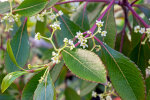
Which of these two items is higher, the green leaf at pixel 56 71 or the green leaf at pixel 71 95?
the green leaf at pixel 56 71

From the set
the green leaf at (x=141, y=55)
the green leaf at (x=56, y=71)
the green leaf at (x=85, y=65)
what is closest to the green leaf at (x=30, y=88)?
the green leaf at (x=56, y=71)

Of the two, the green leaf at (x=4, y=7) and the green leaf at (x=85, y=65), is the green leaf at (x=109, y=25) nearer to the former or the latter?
the green leaf at (x=85, y=65)

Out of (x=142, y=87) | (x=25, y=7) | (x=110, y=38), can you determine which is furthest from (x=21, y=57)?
(x=142, y=87)

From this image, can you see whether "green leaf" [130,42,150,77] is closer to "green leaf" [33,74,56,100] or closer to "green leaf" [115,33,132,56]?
"green leaf" [115,33,132,56]

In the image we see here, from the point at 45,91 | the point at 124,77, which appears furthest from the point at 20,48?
the point at 124,77

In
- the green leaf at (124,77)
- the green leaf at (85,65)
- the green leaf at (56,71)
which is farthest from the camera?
the green leaf at (56,71)

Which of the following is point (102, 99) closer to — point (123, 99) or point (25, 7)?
point (123, 99)
